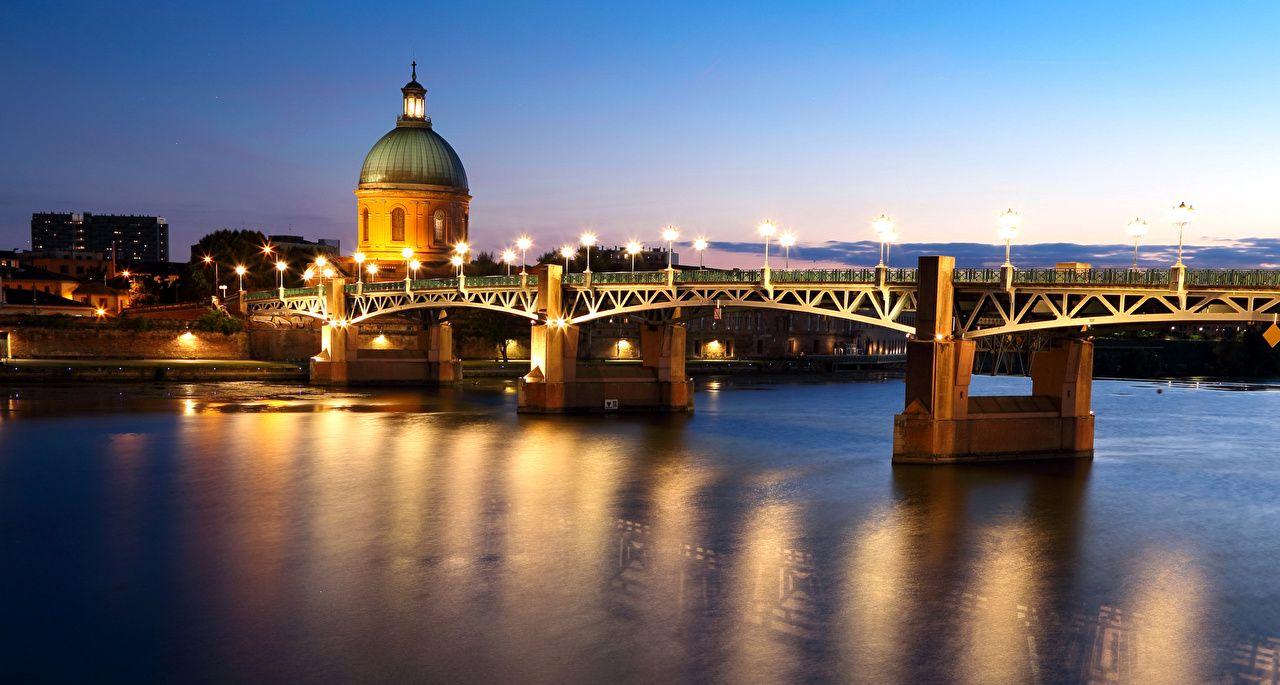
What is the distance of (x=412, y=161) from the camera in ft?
364

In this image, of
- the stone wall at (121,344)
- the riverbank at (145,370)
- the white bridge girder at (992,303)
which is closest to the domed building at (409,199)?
the stone wall at (121,344)

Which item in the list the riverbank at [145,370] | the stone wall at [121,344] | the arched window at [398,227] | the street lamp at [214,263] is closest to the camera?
the riverbank at [145,370]

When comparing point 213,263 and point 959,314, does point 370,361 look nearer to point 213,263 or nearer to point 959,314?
point 213,263

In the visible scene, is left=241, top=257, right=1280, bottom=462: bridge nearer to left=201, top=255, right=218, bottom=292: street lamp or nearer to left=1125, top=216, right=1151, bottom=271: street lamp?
left=1125, top=216, right=1151, bottom=271: street lamp

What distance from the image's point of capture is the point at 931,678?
1766 centimetres

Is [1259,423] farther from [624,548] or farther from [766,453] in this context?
[624,548]

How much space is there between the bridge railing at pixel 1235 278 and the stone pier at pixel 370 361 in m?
58.9

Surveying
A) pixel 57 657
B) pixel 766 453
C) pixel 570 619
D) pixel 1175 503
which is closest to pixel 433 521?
pixel 570 619

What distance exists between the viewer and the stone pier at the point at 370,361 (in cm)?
8269

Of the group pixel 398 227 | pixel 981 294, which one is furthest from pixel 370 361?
pixel 981 294

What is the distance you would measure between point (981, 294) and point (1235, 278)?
8412 millimetres

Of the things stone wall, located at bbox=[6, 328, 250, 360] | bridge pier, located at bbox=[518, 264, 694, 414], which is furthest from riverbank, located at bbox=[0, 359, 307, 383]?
bridge pier, located at bbox=[518, 264, 694, 414]

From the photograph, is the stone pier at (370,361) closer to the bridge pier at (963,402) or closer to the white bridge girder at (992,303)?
the white bridge girder at (992,303)

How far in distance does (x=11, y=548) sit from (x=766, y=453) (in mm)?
29403
